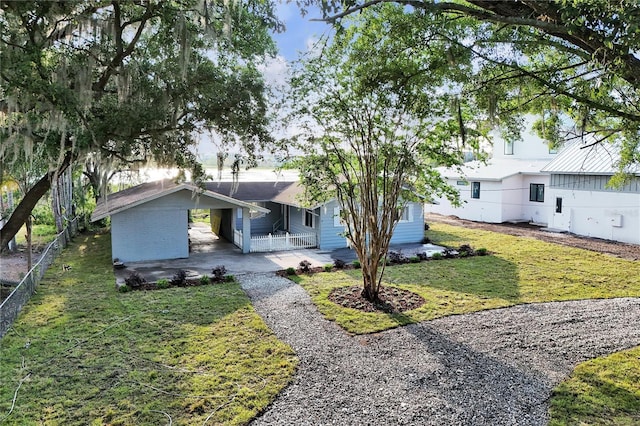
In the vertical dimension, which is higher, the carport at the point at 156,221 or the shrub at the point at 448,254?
the carport at the point at 156,221

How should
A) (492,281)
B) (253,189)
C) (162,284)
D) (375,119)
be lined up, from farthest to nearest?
(253,189) < (492,281) < (162,284) < (375,119)

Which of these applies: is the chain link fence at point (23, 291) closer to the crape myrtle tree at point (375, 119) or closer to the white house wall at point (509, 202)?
the crape myrtle tree at point (375, 119)

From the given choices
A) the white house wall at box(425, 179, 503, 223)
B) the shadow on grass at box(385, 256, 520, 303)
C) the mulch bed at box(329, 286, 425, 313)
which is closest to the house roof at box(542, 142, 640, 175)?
the white house wall at box(425, 179, 503, 223)

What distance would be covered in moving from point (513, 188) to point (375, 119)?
17.6 m

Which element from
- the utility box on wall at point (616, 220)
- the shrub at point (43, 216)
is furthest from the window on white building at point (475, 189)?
the shrub at point (43, 216)

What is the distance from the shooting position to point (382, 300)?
393 inches

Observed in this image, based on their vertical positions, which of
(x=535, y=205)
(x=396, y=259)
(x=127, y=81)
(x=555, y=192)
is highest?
(x=127, y=81)

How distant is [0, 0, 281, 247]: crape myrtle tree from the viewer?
611 centimetres

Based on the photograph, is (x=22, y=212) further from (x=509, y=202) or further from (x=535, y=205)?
(x=535, y=205)

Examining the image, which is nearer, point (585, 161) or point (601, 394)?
point (601, 394)

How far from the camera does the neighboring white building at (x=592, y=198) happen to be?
1786 cm

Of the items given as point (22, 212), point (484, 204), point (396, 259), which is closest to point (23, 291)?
point (22, 212)

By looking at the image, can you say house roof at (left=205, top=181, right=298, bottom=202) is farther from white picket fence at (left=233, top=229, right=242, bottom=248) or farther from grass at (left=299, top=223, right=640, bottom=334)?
grass at (left=299, top=223, right=640, bottom=334)

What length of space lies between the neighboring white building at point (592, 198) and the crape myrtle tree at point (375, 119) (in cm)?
1058
